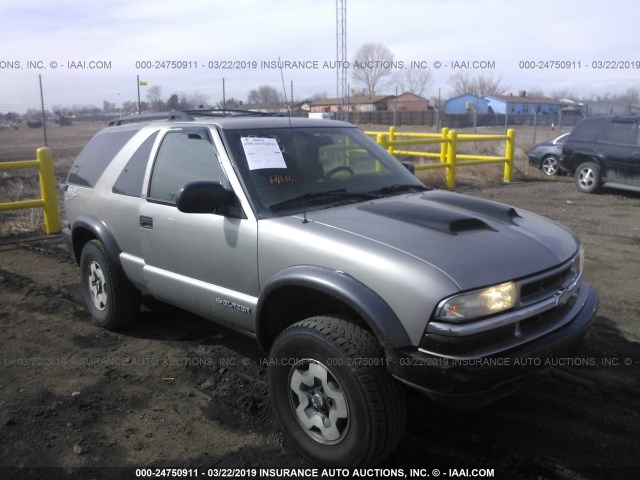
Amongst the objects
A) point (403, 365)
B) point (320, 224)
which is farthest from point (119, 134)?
point (403, 365)

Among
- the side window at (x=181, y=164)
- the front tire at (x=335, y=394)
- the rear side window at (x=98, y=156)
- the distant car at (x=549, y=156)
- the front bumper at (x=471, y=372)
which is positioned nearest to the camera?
the front bumper at (x=471, y=372)

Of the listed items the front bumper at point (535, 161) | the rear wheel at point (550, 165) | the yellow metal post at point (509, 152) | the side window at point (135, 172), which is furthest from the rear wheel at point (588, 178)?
the side window at point (135, 172)

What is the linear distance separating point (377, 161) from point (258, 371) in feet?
5.91

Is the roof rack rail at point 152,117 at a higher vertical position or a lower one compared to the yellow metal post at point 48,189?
higher

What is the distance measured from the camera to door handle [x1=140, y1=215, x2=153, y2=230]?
4186 mm

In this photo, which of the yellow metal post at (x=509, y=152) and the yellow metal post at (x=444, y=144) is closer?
the yellow metal post at (x=444, y=144)

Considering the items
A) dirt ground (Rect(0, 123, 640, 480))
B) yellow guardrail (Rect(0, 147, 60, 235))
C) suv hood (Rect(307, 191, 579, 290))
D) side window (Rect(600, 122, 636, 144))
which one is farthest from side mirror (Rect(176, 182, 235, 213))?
side window (Rect(600, 122, 636, 144))

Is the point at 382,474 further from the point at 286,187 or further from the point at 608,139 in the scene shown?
the point at 608,139

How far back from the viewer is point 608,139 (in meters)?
12.3

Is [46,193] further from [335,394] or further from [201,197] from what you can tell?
[335,394]

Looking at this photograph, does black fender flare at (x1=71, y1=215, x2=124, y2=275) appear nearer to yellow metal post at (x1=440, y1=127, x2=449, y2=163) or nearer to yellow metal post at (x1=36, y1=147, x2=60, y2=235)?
yellow metal post at (x1=36, y1=147, x2=60, y2=235)

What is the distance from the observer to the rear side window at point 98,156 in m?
4.93

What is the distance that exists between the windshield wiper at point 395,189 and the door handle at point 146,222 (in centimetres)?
162

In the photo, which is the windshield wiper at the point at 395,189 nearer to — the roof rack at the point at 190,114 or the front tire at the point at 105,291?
the roof rack at the point at 190,114
